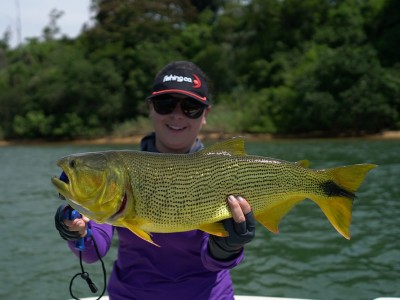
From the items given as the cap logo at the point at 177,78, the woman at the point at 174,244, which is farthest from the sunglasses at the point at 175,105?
the cap logo at the point at 177,78

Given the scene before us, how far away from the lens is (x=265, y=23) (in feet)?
168

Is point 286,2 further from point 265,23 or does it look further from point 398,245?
point 398,245

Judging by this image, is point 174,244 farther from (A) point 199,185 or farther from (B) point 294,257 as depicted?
(B) point 294,257

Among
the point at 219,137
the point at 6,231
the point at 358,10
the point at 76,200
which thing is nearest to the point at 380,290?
the point at 76,200

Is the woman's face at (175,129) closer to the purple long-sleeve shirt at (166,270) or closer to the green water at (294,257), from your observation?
the purple long-sleeve shirt at (166,270)

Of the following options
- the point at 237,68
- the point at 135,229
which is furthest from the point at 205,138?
the point at 135,229

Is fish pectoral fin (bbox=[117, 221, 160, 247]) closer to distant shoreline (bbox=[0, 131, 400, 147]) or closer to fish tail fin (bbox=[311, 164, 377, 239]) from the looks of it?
fish tail fin (bbox=[311, 164, 377, 239])

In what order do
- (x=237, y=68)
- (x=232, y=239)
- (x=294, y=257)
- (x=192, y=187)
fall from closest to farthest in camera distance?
1. (x=192, y=187)
2. (x=232, y=239)
3. (x=294, y=257)
4. (x=237, y=68)

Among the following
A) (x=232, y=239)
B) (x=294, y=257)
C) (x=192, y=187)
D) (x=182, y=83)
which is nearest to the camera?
(x=192, y=187)

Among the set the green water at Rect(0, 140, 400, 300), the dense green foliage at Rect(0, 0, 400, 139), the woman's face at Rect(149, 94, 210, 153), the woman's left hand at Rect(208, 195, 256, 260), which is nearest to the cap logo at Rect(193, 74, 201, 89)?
the woman's face at Rect(149, 94, 210, 153)

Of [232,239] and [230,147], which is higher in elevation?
[230,147]

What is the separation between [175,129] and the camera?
3172 mm

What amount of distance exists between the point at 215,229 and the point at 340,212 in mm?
711

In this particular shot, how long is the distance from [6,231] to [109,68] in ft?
133
